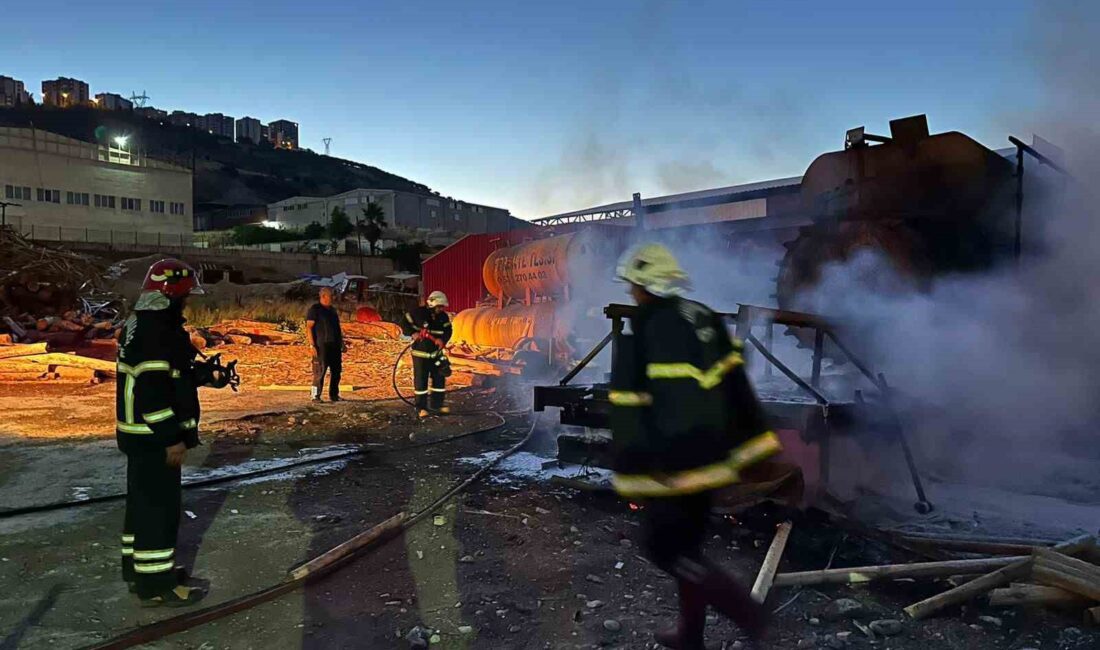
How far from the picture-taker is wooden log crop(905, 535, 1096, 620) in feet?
10.8

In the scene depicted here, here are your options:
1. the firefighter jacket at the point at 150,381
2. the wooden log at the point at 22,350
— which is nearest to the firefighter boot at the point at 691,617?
the firefighter jacket at the point at 150,381

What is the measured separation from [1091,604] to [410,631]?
3.07 m

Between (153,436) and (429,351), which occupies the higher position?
(429,351)

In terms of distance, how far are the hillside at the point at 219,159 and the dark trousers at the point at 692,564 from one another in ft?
352

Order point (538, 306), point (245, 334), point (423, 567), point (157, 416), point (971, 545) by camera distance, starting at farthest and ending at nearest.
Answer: point (245, 334) → point (538, 306) → point (423, 567) → point (971, 545) → point (157, 416)

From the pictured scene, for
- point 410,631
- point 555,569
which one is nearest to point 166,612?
point 410,631

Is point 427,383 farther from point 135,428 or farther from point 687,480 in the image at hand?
point 687,480

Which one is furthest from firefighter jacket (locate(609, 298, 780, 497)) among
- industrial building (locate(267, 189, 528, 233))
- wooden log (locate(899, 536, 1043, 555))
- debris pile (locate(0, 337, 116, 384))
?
industrial building (locate(267, 189, 528, 233))

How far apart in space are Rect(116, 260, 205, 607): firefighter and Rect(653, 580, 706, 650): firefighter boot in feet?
8.10

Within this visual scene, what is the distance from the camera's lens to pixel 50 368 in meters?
11.8

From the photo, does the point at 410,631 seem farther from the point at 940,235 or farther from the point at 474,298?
the point at 474,298

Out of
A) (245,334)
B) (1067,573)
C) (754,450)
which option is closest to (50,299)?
(245,334)

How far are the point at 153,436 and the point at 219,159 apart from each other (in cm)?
14239

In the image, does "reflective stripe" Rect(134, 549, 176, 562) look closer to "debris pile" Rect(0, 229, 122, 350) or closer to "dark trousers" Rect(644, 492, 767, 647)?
"dark trousers" Rect(644, 492, 767, 647)
